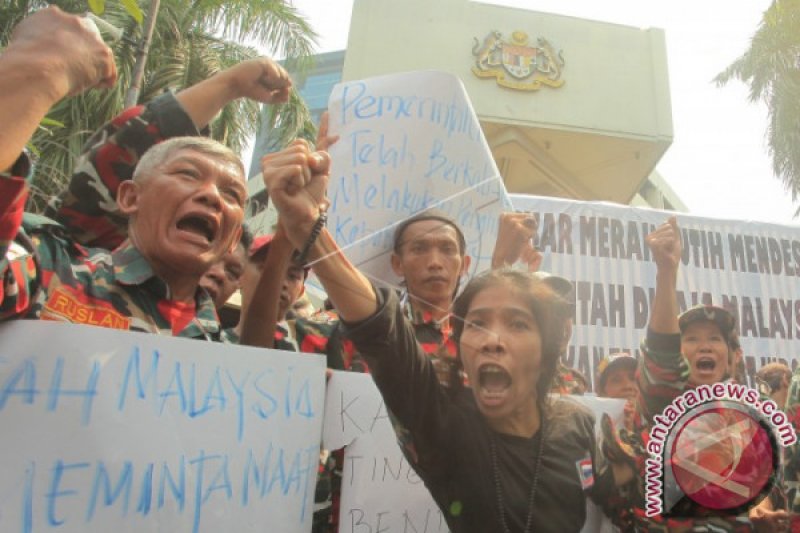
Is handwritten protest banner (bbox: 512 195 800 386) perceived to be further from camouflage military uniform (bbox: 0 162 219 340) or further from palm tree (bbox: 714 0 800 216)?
palm tree (bbox: 714 0 800 216)

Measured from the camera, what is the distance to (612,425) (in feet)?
4.42

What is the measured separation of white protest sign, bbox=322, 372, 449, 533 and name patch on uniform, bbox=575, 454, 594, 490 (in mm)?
276

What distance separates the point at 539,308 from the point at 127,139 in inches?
44.3

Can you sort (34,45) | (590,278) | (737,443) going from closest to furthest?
(34,45)
(737,443)
(590,278)

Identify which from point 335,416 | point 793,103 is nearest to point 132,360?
point 335,416

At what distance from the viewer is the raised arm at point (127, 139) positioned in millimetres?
1624

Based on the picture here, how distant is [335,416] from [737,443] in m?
0.77

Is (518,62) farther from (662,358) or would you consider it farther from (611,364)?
(662,358)

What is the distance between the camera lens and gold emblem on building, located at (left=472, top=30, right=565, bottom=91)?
11.5 metres

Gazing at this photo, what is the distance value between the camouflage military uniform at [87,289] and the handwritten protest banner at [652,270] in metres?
1.25

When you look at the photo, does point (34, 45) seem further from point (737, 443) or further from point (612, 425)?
point (737, 443)

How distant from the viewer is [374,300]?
1052 millimetres

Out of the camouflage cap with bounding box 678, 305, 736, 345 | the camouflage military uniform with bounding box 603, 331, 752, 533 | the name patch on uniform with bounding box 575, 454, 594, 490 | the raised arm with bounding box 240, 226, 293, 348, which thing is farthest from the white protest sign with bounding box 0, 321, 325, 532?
the camouflage cap with bounding box 678, 305, 736, 345

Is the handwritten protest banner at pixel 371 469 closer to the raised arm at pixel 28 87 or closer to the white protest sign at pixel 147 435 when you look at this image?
the white protest sign at pixel 147 435
